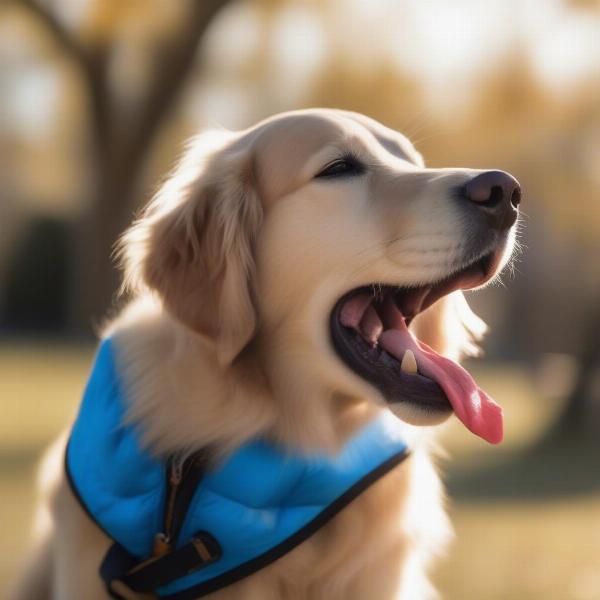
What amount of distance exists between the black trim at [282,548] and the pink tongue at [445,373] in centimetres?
37

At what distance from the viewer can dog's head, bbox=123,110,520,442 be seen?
2791mm

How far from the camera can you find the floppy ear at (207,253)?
286 centimetres

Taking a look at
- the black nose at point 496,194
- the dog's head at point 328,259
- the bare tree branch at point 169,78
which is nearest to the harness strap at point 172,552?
the dog's head at point 328,259

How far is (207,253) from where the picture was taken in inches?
117

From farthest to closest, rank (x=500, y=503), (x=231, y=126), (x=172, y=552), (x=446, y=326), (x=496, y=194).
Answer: (x=231, y=126) < (x=500, y=503) < (x=446, y=326) < (x=172, y=552) < (x=496, y=194)

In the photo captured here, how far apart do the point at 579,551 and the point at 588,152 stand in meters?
8.91

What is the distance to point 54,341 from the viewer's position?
706 inches

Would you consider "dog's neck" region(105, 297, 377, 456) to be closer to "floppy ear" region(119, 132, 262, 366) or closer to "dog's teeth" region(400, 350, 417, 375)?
"floppy ear" region(119, 132, 262, 366)

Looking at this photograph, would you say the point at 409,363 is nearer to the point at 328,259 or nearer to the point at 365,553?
the point at 328,259

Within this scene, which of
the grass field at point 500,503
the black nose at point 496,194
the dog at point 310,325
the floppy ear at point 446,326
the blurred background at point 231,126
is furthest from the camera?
Answer: the blurred background at point 231,126

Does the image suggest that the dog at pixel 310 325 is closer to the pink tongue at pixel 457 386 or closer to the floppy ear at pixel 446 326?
the pink tongue at pixel 457 386

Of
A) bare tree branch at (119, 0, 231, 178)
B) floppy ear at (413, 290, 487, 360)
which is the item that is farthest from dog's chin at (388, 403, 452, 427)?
bare tree branch at (119, 0, 231, 178)

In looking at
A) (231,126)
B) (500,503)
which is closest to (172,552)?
(500,503)

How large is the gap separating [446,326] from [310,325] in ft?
1.81
